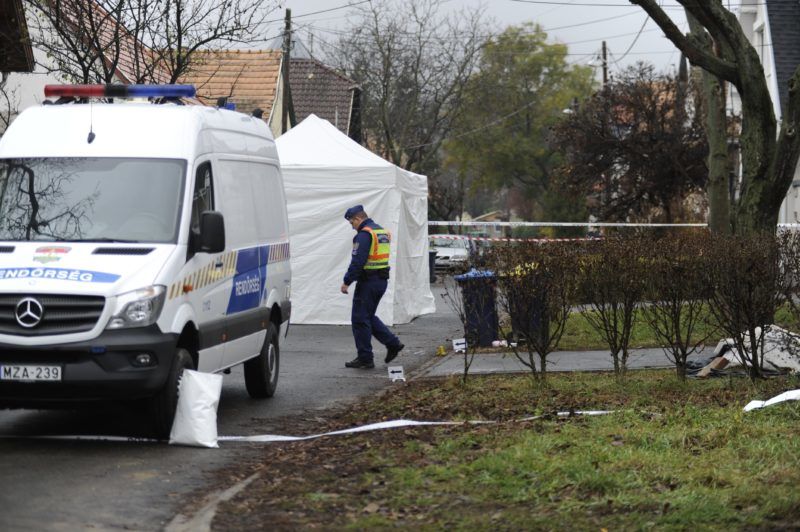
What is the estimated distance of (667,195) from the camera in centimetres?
3966

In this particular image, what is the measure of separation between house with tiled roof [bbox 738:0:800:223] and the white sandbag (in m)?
32.6

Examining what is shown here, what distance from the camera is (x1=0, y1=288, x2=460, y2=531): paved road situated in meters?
7.18

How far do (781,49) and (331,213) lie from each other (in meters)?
24.6

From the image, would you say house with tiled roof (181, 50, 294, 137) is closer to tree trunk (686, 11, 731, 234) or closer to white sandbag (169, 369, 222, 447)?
tree trunk (686, 11, 731, 234)

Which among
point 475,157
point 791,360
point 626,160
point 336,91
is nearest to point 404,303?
point 791,360

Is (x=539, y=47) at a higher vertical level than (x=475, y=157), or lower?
higher

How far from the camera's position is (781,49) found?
135 feet

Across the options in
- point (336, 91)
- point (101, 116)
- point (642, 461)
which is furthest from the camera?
point (336, 91)

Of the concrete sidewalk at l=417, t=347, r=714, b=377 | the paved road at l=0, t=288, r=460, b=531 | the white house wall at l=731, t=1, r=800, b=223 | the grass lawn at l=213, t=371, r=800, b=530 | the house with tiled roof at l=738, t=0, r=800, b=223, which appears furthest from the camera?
the house with tiled roof at l=738, t=0, r=800, b=223

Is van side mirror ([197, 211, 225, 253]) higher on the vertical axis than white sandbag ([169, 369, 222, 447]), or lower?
higher

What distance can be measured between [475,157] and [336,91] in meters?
32.6

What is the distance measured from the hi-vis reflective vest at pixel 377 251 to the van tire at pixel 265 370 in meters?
2.72

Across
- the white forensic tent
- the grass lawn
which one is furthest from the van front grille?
the white forensic tent

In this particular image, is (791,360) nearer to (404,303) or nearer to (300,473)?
(300,473)
